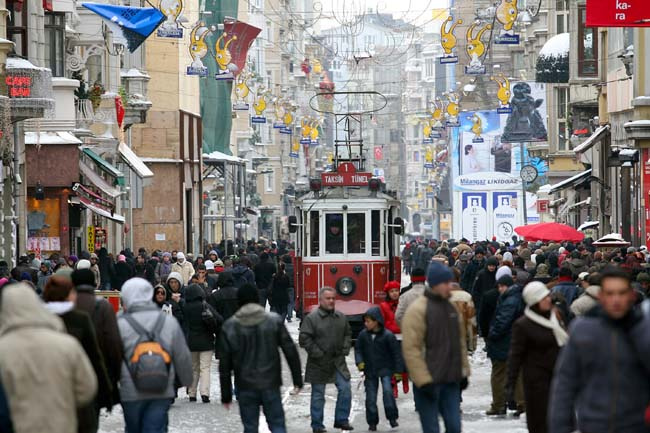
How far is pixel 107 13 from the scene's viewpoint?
35469 mm

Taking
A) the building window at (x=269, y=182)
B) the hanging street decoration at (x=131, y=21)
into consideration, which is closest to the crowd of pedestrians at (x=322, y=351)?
the hanging street decoration at (x=131, y=21)

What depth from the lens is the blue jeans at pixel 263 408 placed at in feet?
45.3

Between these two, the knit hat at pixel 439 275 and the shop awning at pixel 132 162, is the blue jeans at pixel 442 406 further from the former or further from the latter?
the shop awning at pixel 132 162

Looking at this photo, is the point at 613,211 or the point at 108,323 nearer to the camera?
the point at 108,323

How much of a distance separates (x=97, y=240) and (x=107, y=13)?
12.8 meters

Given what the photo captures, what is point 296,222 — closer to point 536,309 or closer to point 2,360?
point 536,309

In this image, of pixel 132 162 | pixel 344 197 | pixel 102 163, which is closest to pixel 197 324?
pixel 344 197

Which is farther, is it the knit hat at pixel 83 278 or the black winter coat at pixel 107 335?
the knit hat at pixel 83 278

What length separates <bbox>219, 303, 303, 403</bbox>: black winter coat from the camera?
13.7m

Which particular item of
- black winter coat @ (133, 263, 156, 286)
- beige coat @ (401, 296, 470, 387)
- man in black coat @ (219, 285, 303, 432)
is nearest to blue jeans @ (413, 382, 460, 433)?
beige coat @ (401, 296, 470, 387)

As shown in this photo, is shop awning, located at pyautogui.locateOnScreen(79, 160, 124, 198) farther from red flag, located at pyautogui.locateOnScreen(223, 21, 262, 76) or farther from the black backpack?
the black backpack

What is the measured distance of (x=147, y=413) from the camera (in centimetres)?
1231

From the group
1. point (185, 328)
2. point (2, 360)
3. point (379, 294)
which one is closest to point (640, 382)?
point (2, 360)

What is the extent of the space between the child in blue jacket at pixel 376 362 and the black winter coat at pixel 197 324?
9.83 ft
